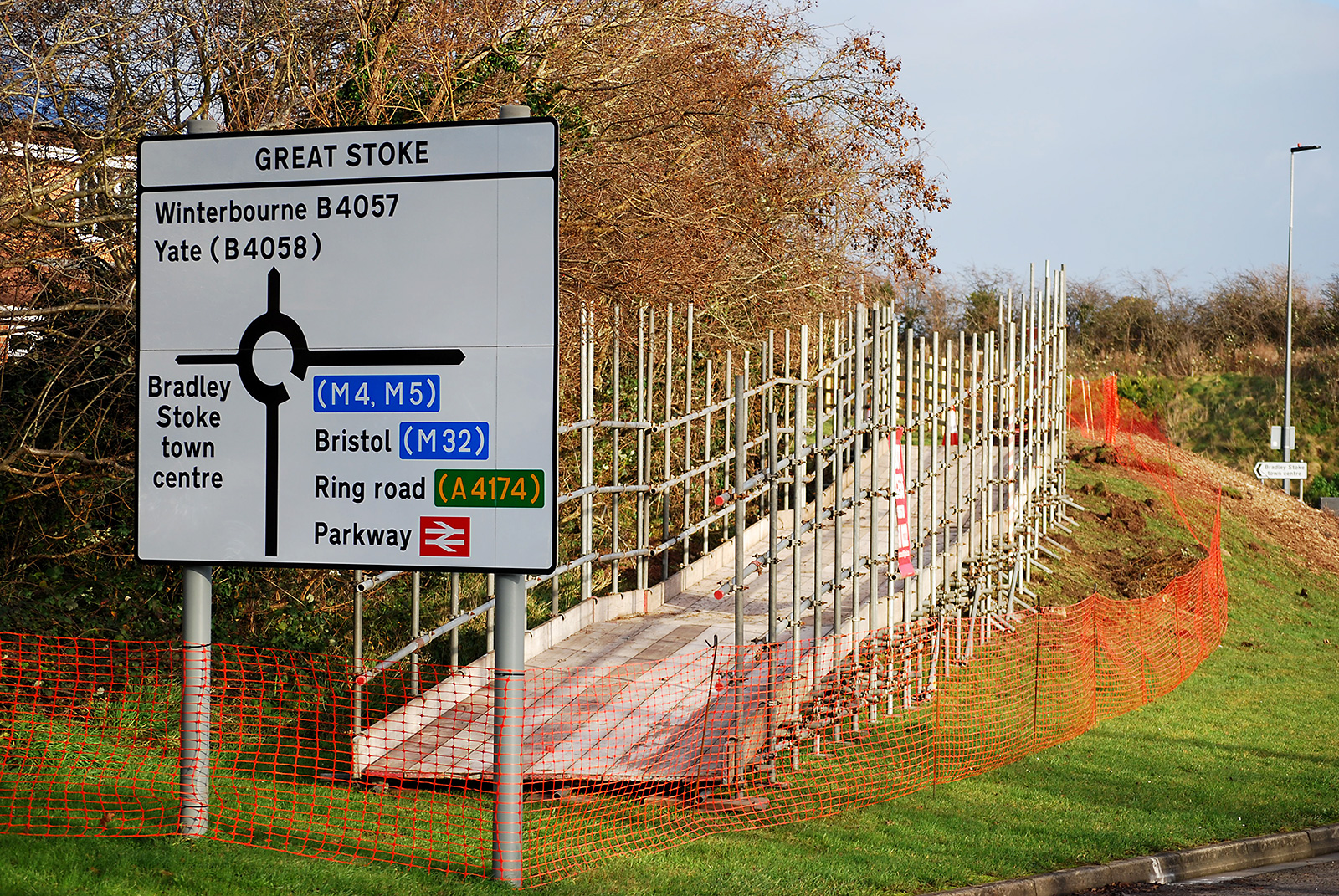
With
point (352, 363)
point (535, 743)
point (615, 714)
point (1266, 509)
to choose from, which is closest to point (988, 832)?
point (615, 714)

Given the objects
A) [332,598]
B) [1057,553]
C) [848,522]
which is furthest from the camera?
[1057,553]

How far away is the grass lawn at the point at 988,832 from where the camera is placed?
19.5ft

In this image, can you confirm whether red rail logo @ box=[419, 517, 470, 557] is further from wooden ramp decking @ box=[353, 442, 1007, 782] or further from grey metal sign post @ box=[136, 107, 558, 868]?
wooden ramp decking @ box=[353, 442, 1007, 782]

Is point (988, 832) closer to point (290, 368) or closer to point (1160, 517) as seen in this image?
point (290, 368)

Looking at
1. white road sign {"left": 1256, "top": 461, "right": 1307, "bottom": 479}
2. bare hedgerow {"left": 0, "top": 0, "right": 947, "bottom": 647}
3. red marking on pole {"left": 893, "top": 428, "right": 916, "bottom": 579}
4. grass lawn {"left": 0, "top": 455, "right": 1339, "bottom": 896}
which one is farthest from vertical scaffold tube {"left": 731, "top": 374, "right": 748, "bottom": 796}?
white road sign {"left": 1256, "top": 461, "right": 1307, "bottom": 479}

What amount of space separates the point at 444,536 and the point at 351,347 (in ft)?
3.59

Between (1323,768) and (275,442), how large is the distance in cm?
814

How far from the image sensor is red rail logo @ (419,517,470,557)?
6.37 meters

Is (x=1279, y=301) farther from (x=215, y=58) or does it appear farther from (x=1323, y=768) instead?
(x=215, y=58)

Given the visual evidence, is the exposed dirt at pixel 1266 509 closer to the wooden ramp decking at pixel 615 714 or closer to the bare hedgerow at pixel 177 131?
the bare hedgerow at pixel 177 131

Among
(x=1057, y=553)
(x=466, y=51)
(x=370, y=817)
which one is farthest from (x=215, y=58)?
(x=1057, y=553)

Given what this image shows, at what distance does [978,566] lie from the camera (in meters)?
13.5

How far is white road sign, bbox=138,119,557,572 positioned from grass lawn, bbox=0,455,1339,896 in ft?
4.97

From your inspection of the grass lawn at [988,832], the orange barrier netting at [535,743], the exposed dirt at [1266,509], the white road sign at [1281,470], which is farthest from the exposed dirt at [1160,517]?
the orange barrier netting at [535,743]
